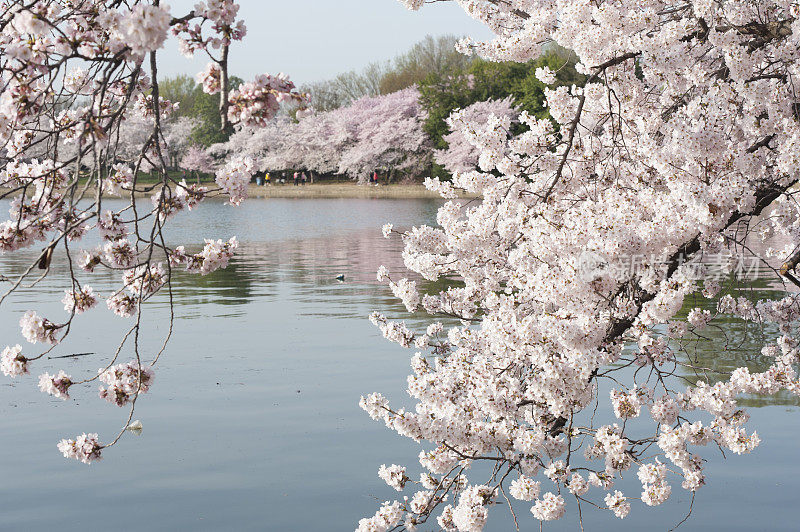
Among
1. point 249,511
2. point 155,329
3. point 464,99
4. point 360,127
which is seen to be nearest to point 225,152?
point 360,127

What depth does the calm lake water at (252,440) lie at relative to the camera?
649 centimetres

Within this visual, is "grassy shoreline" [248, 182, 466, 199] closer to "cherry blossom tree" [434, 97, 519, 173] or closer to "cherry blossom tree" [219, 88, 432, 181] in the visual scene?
"cherry blossom tree" [219, 88, 432, 181]

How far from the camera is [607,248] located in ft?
15.3

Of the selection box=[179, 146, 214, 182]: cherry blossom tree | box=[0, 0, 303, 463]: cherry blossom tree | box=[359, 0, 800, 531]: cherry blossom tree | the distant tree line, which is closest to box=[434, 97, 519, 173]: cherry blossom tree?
the distant tree line

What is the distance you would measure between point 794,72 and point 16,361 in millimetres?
4753

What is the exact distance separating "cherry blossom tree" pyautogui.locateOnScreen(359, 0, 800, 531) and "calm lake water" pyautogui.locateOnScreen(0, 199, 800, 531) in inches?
26.7

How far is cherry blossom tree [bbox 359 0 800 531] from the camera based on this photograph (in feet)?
15.9

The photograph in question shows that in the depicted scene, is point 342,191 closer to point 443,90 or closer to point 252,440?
point 443,90

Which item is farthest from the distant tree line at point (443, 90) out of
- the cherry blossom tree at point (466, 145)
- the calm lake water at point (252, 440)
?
the calm lake water at point (252, 440)

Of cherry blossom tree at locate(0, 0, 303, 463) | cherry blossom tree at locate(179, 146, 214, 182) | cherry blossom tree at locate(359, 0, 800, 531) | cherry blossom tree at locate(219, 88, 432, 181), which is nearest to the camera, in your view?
cherry blossom tree at locate(0, 0, 303, 463)

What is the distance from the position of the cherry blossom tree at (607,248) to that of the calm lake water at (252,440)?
2.23 feet

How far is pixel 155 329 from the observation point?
13.3 metres

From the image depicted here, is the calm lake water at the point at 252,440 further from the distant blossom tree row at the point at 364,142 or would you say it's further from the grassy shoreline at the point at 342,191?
the grassy shoreline at the point at 342,191

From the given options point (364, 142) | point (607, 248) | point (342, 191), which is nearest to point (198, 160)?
point (342, 191)
